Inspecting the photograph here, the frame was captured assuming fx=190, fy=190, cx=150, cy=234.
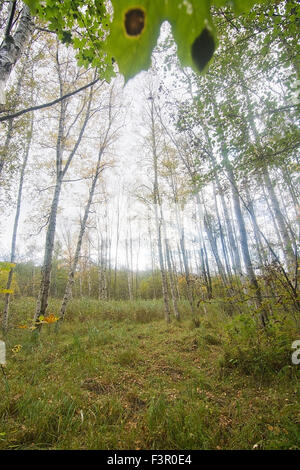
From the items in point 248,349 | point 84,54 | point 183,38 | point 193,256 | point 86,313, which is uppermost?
point 193,256

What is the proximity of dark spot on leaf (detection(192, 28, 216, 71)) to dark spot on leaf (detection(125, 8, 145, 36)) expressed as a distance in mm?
111

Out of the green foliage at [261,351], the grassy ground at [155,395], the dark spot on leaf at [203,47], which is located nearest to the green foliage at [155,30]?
the dark spot on leaf at [203,47]

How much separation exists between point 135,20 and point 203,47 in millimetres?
143

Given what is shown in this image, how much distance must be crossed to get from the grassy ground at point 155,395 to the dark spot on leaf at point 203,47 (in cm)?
314

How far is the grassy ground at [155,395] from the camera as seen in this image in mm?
2250

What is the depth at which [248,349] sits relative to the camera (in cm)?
375

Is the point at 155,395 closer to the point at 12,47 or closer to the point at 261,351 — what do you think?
the point at 261,351

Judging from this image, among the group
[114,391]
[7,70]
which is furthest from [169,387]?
[7,70]

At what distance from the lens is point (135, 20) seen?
0.37 m

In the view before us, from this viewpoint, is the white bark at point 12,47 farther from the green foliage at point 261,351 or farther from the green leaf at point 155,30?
the green foliage at point 261,351

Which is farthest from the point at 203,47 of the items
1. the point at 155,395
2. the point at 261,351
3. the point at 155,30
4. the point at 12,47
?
the point at 261,351

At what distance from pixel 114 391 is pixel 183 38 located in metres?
4.38
